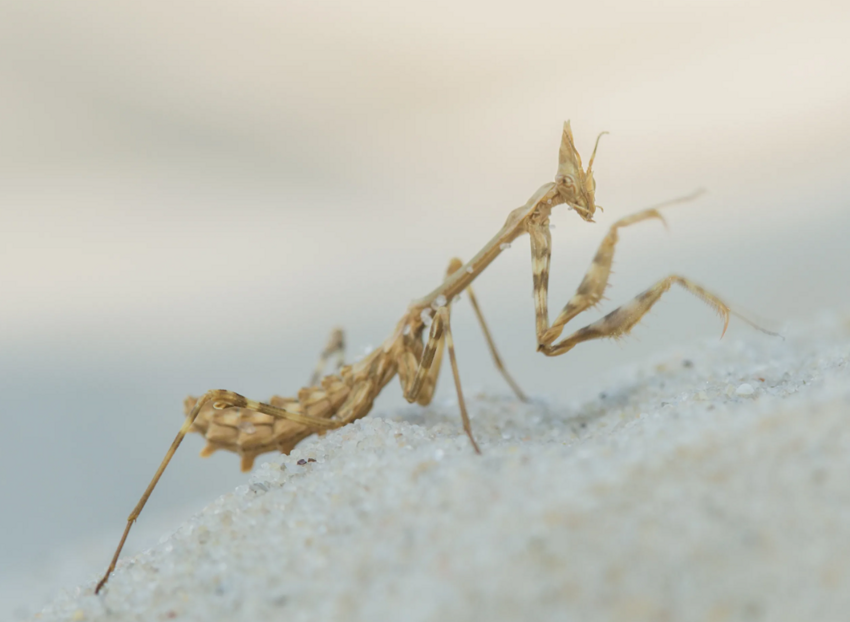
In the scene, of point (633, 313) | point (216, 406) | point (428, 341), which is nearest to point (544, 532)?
point (633, 313)

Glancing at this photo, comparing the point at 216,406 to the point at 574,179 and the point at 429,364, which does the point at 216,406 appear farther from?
the point at 574,179

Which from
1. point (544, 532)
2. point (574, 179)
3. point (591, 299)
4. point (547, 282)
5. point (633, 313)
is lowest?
point (544, 532)

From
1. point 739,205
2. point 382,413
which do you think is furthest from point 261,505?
point 739,205

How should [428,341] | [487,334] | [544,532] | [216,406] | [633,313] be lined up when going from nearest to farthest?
[544,532] → [633,313] → [216,406] → [428,341] → [487,334]

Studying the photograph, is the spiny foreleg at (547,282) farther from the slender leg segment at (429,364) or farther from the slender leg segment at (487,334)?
the slender leg segment at (487,334)

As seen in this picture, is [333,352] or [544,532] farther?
[333,352]

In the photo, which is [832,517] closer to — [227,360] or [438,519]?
[438,519]

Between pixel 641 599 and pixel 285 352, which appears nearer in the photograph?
pixel 641 599

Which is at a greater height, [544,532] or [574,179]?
[574,179]
